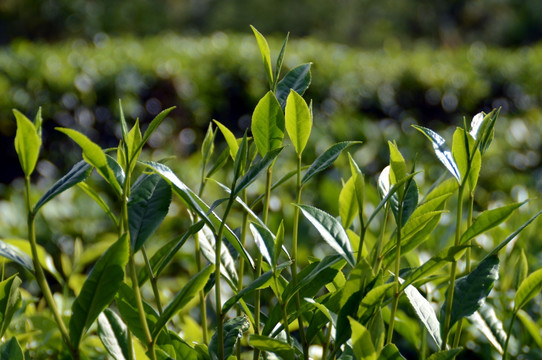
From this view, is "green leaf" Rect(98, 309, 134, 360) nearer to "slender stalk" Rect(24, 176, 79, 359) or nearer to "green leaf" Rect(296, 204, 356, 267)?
"slender stalk" Rect(24, 176, 79, 359)

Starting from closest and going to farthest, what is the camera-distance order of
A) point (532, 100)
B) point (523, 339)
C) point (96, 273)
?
point (96, 273) < point (523, 339) < point (532, 100)

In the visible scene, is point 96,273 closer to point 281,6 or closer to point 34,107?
point 34,107

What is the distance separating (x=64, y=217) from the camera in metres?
2.65

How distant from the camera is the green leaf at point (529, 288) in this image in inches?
33.2

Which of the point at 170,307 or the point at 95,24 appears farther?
the point at 95,24

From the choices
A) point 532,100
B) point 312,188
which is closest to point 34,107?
point 312,188

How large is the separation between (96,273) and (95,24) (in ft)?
71.7

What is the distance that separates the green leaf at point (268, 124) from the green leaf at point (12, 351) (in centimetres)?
39

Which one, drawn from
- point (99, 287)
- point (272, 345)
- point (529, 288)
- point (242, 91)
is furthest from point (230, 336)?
point (242, 91)

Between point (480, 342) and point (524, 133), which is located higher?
point (480, 342)

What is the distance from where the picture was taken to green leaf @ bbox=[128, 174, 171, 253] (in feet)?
2.55

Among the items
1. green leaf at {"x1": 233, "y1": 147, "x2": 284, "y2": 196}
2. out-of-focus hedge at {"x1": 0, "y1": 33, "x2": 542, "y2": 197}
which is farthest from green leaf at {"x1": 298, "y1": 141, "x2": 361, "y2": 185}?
out-of-focus hedge at {"x1": 0, "y1": 33, "x2": 542, "y2": 197}

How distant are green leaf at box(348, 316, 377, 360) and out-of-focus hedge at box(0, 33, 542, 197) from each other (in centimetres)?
274

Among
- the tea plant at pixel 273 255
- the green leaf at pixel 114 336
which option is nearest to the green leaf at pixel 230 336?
the tea plant at pixel 273 255
